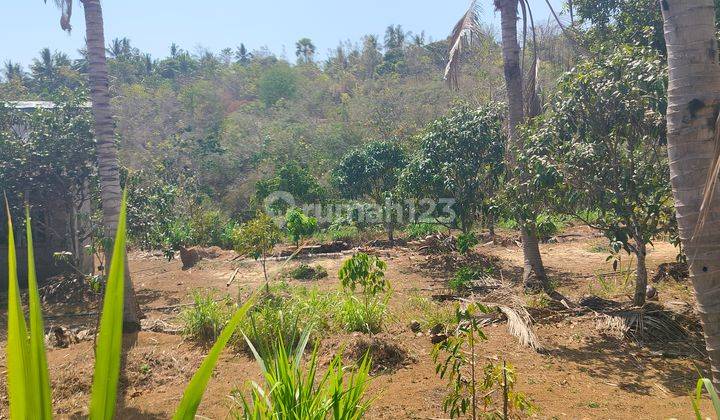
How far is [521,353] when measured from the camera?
5703mm

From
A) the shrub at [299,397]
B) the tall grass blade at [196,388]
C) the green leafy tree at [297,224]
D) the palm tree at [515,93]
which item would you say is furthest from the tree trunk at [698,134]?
the green leafy tree at [297,224]

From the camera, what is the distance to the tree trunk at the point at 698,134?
10.4 feet

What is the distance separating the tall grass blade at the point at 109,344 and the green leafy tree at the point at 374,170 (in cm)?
1552

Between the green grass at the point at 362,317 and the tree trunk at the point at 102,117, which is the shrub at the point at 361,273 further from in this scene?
the tree trunk at the point at 102,117

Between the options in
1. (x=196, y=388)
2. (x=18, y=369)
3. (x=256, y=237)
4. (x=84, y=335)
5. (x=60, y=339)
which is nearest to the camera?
(x=18, y=369)

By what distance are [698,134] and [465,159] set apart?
8.81m

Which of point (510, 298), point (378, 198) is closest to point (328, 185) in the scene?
point (378, 198)

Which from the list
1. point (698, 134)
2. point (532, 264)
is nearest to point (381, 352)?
point (698, 134)

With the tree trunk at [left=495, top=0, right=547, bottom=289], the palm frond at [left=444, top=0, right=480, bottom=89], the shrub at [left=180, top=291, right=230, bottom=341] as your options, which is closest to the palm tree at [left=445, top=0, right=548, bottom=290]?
the tree trunk at [left=495, top=0, right=547, bottom=289]

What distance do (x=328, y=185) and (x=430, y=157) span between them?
1051cm

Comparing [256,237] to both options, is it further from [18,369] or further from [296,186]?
[296,186]

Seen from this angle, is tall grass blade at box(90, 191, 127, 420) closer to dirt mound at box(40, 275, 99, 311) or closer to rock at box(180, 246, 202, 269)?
dirt mound at box(40, 275, 99, 311)

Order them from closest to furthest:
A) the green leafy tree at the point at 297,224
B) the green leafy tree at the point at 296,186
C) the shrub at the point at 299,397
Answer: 1. the shrub at the point at 299,397
2. the green leafy tree at the point at 297,224
3. the green leafy tree at the point at 296,186

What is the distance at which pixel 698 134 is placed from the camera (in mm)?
3170
